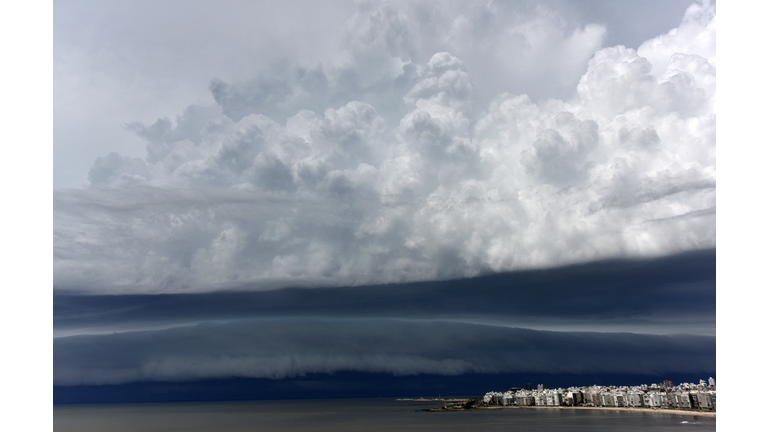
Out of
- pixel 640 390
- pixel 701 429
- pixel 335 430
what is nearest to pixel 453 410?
pixel 640 390

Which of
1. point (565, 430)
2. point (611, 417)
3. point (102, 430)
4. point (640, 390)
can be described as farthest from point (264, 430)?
point (640, 390)

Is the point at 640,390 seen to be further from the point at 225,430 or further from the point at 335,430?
the point at 225,430

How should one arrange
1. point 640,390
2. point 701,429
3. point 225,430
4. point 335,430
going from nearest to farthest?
1. point 701,429
2. point 335,430
3. point 225,430
4. point 640,390
